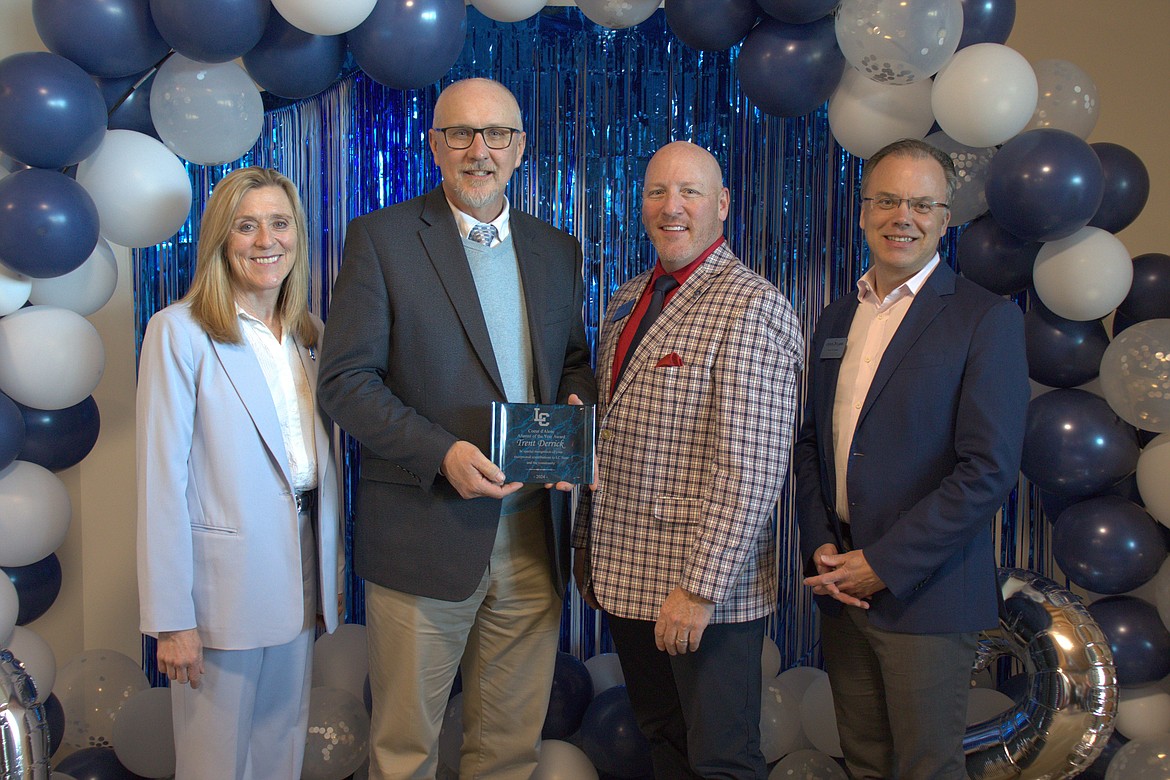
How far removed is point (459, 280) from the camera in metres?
2.23

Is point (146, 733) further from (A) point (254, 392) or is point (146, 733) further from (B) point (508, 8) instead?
(B) point (508, 8)

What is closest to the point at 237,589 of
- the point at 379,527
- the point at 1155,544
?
the point at 379,527

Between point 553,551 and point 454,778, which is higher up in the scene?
point 553,551

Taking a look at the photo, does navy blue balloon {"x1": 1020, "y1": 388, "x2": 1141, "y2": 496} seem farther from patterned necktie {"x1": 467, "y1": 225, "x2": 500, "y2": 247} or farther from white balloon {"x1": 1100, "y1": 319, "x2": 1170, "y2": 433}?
patterned necktie {"x1": 467, "y1": 225, "x2": 500, "y2": 247}

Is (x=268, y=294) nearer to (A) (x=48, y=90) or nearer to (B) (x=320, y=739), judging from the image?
(A) (x=48, y=90)

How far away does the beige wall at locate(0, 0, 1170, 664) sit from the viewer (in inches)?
130

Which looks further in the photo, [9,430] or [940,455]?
[9,430]

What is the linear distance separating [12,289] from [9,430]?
0.37 m

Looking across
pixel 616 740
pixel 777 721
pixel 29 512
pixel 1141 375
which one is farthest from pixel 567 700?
pixel 1141 375

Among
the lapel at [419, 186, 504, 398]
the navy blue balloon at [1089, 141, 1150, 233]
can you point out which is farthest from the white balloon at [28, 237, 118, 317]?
the navy blue balloon at [1089, 141, 1150, 233]

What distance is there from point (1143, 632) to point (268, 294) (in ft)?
8.03

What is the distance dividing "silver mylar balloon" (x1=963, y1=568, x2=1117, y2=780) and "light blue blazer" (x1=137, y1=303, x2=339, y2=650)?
6.05 ft

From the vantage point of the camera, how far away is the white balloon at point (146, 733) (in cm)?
281

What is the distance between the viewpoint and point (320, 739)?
2.76 m
